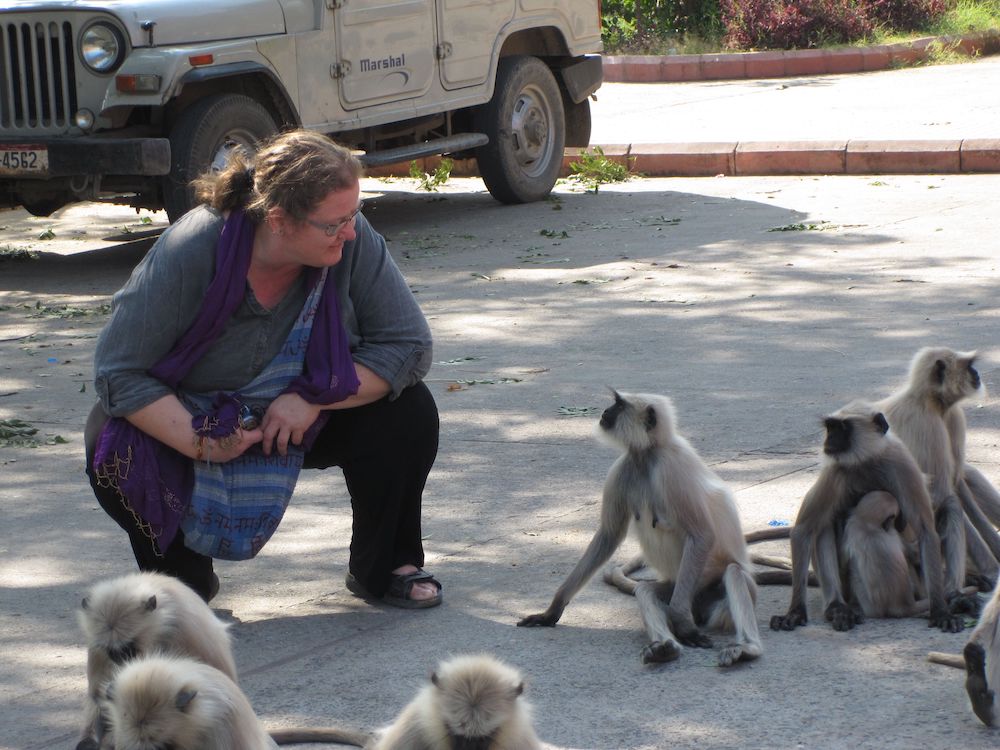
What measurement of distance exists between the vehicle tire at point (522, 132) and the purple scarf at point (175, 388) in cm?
708

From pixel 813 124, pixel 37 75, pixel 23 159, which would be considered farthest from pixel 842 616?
pixel 813 124

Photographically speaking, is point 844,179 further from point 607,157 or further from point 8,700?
point 8,700

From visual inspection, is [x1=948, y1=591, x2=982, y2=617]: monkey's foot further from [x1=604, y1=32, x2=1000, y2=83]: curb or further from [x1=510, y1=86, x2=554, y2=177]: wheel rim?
[x1=604, y1=32, x2=1000, y2=83]: curb

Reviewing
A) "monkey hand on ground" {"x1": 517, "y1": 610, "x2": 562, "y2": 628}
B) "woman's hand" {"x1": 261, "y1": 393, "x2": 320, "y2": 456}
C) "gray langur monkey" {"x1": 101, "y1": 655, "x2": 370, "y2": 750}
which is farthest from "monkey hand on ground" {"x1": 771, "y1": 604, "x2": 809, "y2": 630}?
"gray langur monkey" {"x1": 101, "y1": 655, "x2": 370, "y2": 750}

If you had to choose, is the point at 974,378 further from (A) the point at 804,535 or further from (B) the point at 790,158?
(B) the point at 790,158

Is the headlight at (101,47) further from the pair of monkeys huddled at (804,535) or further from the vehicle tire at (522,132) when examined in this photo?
the pair of monkeys huddled at (804,535)

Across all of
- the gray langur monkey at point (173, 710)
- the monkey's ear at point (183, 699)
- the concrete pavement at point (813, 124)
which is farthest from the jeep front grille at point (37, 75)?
the monkey's ear at point (183, 699)

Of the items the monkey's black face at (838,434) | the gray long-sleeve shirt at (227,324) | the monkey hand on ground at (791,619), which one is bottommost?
the monkey hand on ground at (791,619)

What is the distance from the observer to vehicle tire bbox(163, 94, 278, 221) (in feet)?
28.2

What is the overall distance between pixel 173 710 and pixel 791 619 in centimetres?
174

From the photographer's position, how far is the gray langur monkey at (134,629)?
3084 millimetres

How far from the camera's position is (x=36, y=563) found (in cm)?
445

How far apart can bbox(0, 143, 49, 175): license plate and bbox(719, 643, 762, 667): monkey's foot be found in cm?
597

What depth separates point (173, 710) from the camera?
263cm
